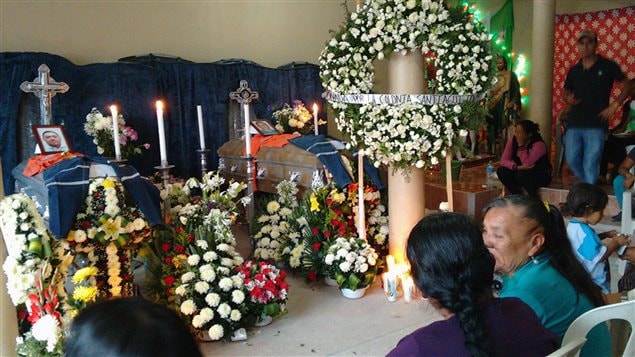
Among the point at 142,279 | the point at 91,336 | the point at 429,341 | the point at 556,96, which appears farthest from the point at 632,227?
the point at 556,96

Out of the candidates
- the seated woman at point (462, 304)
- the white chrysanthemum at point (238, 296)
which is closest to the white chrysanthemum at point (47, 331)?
the white chrysanthemum at point (238, 296)

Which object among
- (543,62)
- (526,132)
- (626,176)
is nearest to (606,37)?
(543,62)

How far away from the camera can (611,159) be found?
19.5 ft

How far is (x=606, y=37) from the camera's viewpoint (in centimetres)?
853

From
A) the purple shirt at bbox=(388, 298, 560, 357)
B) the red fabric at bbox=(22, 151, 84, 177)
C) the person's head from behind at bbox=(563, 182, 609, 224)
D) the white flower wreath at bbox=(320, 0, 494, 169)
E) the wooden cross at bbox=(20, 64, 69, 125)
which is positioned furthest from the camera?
the wooden cross at bbox=(20, 64, 69, 125)

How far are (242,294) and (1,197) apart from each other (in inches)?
48.5

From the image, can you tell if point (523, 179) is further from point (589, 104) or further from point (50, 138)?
point (50, 138)

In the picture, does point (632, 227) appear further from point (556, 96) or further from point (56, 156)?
point (556, 96)

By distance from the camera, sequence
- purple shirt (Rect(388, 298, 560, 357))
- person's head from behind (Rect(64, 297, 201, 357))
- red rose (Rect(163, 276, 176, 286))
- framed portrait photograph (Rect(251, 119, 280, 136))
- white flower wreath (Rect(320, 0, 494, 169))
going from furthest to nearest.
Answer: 1. framed portrait photograph (Rect(251, 119, 280, 136))
2. white flower wreath (Rect(320, 0, 494, 169))
3. red rose (Rect(163, 276, 176, 286))
4. purple shirt (Rect(388, 298, 560, 357))
5. person's head from behind (Rect(64, 297, 201, 357))

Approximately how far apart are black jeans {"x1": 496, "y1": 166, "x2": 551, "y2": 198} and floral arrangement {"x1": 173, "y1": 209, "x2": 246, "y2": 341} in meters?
3.15

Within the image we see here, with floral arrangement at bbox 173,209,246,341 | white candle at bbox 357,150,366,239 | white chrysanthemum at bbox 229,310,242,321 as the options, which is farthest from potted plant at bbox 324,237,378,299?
white chrysanthemum at bbox 229,310,242,321

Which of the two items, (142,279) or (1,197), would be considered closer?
(1,197)

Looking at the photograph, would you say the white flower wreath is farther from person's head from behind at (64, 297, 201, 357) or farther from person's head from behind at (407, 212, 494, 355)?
person's head from behind at (64, 297, 201, 357)

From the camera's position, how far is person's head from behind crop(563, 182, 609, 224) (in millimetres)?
2627
